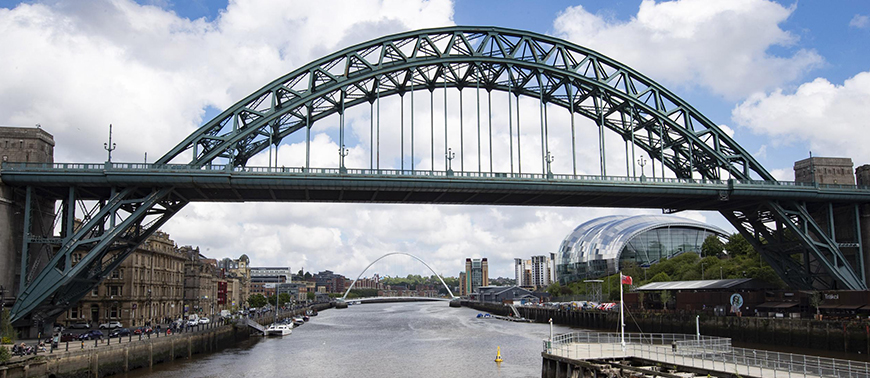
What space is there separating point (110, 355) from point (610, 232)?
14423 centimetres

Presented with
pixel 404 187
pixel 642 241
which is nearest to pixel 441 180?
pixel 404 187

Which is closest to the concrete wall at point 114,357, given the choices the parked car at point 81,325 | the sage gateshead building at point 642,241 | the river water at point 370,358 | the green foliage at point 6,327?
the river water at point 370,358

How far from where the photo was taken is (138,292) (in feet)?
256

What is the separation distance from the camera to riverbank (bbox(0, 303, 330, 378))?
3781 cm

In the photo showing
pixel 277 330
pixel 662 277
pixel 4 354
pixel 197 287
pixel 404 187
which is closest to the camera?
pixel 4 354

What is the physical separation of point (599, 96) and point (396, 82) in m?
20.6

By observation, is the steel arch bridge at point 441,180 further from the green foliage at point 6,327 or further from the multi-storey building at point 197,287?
the multi-storey building at point 197,287

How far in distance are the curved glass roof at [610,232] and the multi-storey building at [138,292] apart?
352 feet

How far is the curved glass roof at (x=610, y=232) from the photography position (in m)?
165

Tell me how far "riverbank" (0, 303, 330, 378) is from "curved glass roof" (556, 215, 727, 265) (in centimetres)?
11867

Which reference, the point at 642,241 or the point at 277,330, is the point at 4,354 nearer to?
the point at 277,330

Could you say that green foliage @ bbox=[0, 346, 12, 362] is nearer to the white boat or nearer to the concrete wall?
the concrete wall

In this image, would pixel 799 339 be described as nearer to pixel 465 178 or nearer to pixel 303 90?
pixel 465 178

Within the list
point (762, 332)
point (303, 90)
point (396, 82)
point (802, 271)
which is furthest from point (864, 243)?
point (303, 90)
